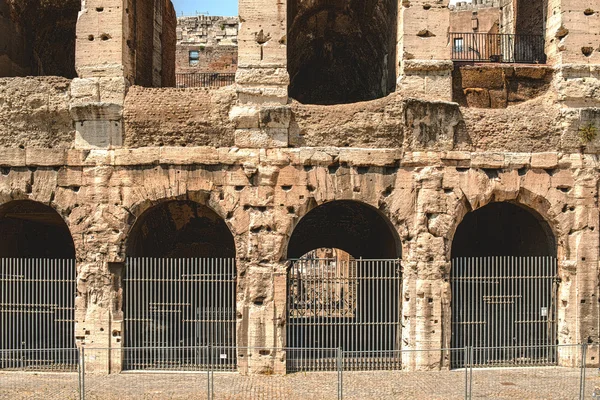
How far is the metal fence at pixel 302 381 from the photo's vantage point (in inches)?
366

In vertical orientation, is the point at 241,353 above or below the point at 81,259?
below

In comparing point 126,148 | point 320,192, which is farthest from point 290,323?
point 126,148

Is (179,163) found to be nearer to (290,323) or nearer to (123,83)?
(123,83)

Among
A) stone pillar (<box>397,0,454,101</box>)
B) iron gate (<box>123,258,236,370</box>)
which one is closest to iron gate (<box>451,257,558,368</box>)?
stone pillar (<box>397,0,454,101</box>)

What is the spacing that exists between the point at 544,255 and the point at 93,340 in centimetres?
794

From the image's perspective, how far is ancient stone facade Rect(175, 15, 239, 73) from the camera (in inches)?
840

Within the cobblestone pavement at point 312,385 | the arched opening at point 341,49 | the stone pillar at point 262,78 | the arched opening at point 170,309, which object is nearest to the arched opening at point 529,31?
the arched opening at point 341,49

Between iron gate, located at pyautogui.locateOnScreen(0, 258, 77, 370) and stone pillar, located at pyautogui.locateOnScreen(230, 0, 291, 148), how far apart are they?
12.8 feet

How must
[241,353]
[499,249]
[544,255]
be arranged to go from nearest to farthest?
[241,353] → [544,255] → [499,249]

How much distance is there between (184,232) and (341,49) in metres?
5.60

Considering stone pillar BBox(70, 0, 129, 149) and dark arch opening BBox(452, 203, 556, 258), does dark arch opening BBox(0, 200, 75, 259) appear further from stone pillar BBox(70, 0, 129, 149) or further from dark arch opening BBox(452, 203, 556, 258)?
dark arch opening BBox(452, 203, 556, 258)

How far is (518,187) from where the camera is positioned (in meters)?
11.0

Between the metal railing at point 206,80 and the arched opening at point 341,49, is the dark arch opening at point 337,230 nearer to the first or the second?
the arched opening at point 341,49

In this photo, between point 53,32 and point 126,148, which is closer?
point 126,148
